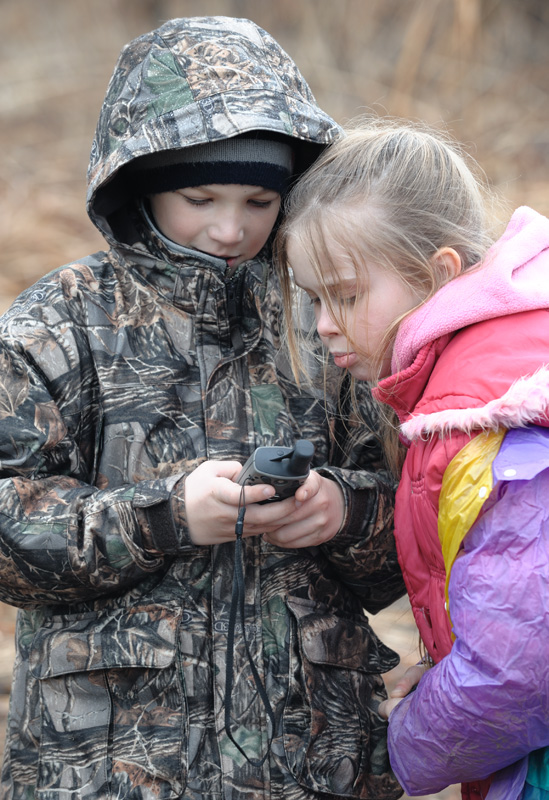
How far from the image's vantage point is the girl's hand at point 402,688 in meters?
1.92

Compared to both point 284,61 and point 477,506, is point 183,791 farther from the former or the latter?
point 284,61

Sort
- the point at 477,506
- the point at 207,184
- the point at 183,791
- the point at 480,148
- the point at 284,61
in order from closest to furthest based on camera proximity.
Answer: the point at 477,506, the point at 183,791, the point at 207,184, the point at 284,61, the point at 480,148

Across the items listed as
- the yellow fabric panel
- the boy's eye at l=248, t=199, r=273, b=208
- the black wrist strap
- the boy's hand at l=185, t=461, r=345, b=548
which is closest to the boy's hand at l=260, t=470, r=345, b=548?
the boy's hand at l=185, t=461, r=345, b=548

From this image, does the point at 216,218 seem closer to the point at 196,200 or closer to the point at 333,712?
the point at 196,200

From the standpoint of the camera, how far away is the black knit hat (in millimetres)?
2053

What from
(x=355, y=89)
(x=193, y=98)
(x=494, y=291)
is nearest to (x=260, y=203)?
(x=193, y=98)

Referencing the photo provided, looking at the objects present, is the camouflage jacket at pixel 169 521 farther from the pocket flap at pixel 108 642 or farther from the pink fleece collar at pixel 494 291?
the pink fleece collar at pixel 494 291

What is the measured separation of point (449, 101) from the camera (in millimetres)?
8164

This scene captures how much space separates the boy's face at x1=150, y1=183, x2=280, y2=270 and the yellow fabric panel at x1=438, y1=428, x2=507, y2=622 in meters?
0.77

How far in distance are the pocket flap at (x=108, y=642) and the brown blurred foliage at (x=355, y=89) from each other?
17.8 ft

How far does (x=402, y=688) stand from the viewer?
192cm

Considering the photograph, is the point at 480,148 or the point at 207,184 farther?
the point at 480,148

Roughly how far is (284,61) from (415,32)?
6640 millimetres

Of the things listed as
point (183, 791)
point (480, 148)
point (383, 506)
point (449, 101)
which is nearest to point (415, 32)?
point (449, 101)
